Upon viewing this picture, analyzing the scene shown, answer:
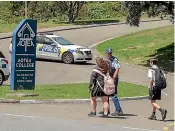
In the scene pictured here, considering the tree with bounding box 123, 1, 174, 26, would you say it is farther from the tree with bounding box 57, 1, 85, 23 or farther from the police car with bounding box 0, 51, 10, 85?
the tree with bounding box 57, 1, 85, 23

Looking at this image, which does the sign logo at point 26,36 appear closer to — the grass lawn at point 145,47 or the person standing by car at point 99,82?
the person standing by car at point 99,82

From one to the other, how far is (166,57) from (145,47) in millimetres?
3970

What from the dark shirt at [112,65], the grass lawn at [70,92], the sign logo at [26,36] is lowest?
the grass lawn at [70,92]

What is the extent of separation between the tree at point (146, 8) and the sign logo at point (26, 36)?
42.1 ft

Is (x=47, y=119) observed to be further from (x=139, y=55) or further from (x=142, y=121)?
(x=139, y=55)

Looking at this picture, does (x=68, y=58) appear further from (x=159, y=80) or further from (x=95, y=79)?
(x=159, y=80)

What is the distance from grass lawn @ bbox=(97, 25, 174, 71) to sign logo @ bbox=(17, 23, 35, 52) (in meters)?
13.7

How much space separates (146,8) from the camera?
30.1m

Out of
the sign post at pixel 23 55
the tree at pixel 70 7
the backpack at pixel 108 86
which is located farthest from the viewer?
the tree at pixel 70 7

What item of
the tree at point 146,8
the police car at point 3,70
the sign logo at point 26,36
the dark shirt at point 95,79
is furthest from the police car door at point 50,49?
the dark shirt at point 95,79

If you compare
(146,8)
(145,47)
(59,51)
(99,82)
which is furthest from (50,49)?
(99,82)

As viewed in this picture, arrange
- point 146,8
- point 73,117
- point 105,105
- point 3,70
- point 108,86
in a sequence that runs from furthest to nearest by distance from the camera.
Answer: point 146,8 < point 3,70 < point 73,117 < point 105,105 < point 108,86

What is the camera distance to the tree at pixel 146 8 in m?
29.4

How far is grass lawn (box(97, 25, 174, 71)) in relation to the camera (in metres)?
32.5
